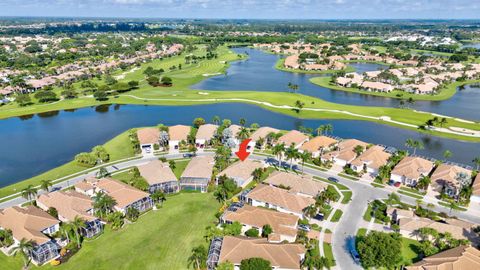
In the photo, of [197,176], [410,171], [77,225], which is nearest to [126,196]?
[77,225]

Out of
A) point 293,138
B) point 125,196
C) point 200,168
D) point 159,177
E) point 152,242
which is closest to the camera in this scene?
point 152,242

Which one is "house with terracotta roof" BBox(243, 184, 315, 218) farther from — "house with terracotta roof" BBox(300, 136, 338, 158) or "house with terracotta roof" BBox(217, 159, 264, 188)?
"house with terracotta roof" BBox(300, 136, 338, 158)

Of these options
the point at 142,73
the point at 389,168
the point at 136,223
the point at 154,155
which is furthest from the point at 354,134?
the point at 142,73

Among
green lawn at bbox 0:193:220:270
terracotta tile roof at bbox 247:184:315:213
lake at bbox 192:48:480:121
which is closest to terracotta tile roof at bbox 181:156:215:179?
green lawn at bbox 0:193:220:270

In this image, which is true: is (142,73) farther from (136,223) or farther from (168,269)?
(168,269)

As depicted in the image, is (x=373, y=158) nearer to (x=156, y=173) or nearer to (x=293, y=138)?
(x=293, y=138)

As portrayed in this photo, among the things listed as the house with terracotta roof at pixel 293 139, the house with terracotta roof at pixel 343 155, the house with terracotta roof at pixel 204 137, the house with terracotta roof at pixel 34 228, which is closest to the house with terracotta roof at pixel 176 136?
the house with terracotta roof at pixel 204 137

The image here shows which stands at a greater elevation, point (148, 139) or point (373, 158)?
point (373, 158)

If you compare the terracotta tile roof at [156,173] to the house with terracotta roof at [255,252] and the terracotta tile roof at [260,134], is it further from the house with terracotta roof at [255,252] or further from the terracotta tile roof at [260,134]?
the terracotta tile roof at [260,134]
